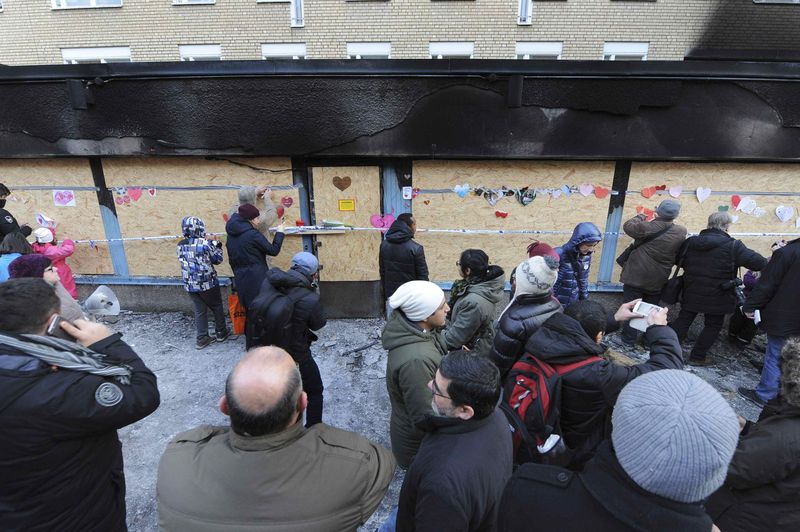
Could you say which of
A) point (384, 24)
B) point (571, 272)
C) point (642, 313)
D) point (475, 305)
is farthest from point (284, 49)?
point (642, 313)

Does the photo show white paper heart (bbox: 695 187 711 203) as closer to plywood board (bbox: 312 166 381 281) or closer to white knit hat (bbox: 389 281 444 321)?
plywood board (bbox: 312 166 381 281)

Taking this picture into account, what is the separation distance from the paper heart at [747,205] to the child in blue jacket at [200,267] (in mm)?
7550

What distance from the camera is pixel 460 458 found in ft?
5.53

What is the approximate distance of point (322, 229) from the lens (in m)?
6.35

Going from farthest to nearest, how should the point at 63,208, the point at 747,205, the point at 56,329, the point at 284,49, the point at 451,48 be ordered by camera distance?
the point at 284,49 → the point at 451,48 → the point at 63,208 → the point at 747,205 → the point at 56,329

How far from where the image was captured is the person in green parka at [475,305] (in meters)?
3.44

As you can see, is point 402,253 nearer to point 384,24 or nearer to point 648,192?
point 648,192

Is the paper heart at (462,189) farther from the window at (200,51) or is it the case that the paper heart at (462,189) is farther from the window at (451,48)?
the window at (200,51)

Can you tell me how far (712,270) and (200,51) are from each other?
14.2 metres

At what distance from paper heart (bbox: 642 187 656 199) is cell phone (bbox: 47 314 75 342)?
681cm

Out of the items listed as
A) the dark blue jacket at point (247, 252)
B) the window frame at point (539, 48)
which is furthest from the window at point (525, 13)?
the dark blue jacket at point (247, 252)

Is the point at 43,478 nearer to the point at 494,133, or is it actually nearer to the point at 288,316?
the point at 288,316

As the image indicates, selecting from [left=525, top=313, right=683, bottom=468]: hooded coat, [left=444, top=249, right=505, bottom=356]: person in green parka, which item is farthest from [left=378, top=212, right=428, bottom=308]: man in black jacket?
[left=525, top=313, right=683, bottom=468]: hooded coat

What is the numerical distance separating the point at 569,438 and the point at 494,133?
4.38 meters
